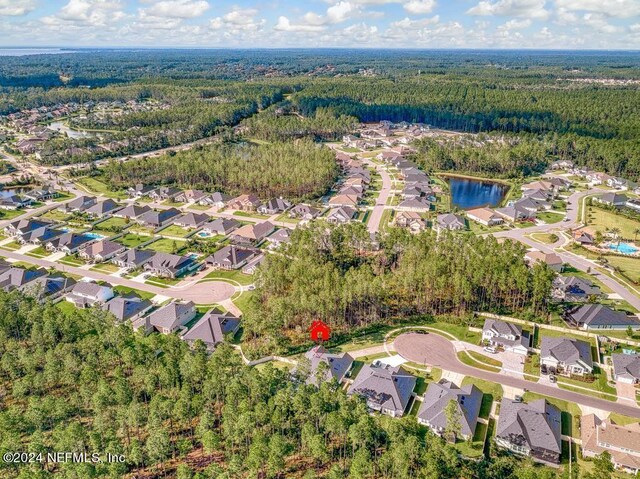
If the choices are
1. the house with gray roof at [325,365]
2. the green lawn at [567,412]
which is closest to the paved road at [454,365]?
the green lawn at [567,412]

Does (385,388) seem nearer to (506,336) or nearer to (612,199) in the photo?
→ (506,336)

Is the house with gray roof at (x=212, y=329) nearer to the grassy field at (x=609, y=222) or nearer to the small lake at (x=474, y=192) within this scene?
the small lake at (x=474, y=192)

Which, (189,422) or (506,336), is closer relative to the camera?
(189,422)

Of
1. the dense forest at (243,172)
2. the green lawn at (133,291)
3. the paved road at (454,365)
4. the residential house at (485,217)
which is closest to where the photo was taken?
the paved road at (454,365)

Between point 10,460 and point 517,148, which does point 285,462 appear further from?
point 517,148

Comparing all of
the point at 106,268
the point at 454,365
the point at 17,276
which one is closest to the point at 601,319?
the point at 454,365

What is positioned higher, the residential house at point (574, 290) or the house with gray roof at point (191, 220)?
the house with gray roof at point (191, 220)

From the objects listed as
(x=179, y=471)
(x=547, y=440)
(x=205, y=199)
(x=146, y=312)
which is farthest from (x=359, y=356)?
(x=205, y=199)
